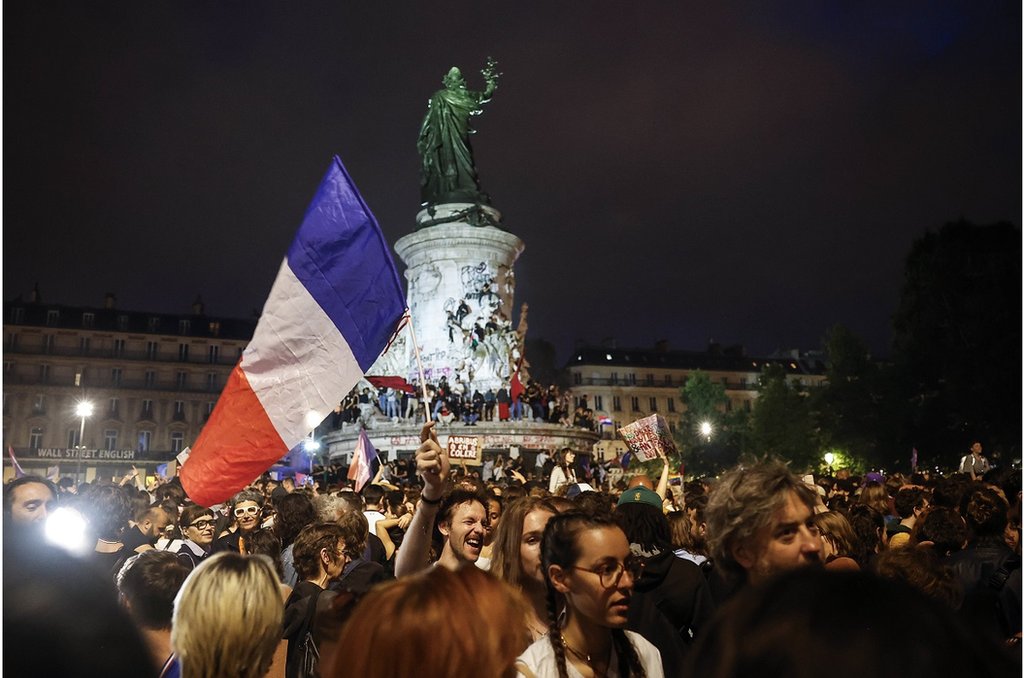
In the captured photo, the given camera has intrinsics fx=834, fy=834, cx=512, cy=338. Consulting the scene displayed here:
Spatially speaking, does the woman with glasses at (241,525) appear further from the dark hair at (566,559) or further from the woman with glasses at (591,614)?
the woman with glasses at (591,614)

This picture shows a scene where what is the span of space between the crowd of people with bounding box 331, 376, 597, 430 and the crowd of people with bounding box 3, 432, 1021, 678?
25019mm

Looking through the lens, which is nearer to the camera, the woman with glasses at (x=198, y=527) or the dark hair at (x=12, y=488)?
the dark hair at (x=12, y=488)

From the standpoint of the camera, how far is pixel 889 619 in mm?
1593

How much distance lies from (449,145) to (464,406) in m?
16.0

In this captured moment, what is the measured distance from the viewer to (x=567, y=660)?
11.0 ft

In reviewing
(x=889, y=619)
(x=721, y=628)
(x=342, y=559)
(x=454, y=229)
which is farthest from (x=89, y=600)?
(x=454, y=229)

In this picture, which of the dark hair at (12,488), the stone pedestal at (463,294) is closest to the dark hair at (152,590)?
the dark hair at (12,488)

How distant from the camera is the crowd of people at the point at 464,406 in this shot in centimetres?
3291

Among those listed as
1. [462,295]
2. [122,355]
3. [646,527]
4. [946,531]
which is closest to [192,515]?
[646,527]

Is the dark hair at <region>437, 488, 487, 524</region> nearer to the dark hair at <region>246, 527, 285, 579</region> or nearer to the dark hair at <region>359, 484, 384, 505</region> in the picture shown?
the dark hair at <region>246, 527, 285, 579</region>

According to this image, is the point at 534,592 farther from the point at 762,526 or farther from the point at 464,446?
the point at 464,446

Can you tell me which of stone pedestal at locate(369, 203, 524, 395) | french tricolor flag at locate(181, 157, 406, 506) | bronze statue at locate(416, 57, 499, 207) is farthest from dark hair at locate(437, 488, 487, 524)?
bronze statue at locate(416, 57, 499, 207)

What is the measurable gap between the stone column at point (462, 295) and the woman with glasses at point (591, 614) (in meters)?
33.0

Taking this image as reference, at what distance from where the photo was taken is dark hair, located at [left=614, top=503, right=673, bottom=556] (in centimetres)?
538
